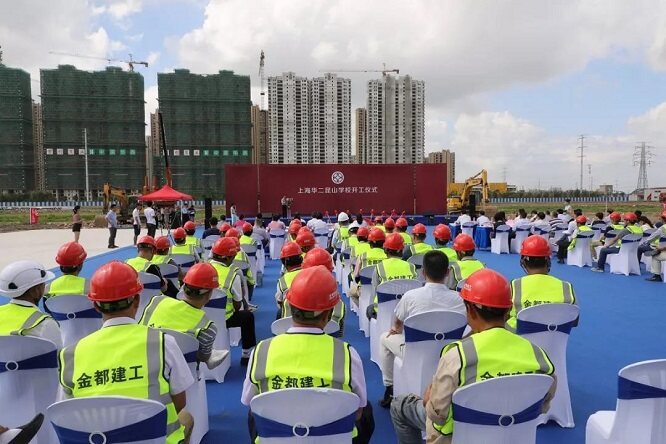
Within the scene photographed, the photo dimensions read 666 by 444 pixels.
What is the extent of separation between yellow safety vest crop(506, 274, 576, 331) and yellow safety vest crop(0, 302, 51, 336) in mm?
3015

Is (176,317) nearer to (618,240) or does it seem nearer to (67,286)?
(67,286)

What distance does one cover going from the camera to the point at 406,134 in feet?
175

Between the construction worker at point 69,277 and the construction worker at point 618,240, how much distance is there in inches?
368

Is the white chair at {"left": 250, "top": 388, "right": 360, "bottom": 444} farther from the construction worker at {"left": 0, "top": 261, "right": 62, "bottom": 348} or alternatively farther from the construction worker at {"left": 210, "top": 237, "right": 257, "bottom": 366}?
the construction worker at {"left": 210, "top": 237, "right": 257, "bottom": 366}

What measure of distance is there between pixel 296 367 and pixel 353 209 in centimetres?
2076

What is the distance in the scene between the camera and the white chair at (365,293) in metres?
5.20

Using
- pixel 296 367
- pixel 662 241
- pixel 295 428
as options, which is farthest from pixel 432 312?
pixel 662 241

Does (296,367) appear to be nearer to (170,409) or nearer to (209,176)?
(170,409)

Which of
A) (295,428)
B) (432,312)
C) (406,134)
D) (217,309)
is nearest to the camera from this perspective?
(295,428)

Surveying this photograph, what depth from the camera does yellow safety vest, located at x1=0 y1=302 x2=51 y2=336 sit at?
2.69 metres

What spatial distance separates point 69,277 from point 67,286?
88 millimetres

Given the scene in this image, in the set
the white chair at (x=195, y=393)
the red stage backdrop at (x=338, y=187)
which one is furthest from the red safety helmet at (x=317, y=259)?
the red stage backdrop at (x=338, y=187)

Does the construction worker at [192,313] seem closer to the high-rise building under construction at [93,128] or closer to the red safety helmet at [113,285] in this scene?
the red safety helmet at [113,285]

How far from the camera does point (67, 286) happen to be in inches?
156
